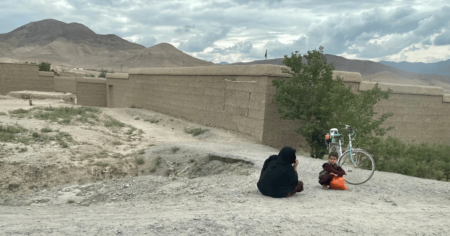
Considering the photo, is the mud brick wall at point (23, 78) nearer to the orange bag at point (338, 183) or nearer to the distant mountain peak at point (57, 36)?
the orange bag at point (338, 183)

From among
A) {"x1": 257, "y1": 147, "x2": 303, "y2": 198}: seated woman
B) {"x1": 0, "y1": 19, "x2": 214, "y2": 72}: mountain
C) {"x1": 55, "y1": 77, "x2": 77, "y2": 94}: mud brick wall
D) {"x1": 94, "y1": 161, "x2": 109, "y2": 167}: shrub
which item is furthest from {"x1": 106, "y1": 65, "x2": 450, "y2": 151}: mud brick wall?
{"x1": 0, "y1": 19, "x2": 214, "y2": 72}: mountain

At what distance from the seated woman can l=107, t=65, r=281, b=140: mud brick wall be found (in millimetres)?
6315

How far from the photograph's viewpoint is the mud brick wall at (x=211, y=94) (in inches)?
486

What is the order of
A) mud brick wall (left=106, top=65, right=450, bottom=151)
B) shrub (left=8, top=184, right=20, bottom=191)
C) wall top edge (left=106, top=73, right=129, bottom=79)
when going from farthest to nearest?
wall top edge (left=106, top=73, right=129, bottom=79) < mud brick wall (left=106, top=65, right=450, bottom=151) < shrub (left=8, top=184, right=20, bottom=191)

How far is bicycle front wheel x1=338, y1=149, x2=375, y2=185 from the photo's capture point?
20.9 feet

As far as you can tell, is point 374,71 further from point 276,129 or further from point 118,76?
point 276,129

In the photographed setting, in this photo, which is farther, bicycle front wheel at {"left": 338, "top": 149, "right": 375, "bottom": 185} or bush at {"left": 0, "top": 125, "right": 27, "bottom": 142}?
bush at {"left": 0, "top": 125, "right": 27, "bottom": 142}

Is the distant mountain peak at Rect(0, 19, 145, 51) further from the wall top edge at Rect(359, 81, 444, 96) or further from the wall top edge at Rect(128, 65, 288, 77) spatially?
the wall top edge at Rect(359, 81, 444, 96)

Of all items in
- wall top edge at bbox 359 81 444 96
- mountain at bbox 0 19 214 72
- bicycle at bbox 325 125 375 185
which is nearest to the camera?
bicycle at bbox 325 125 375 185

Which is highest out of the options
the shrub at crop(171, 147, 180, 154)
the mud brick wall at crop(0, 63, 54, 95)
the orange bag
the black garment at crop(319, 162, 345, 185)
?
the mud brick wall at crop(0, 63, 54, 95)

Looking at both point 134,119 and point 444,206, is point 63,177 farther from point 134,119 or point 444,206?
point 134,119

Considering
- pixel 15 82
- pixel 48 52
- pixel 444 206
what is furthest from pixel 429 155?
pixel 48 52

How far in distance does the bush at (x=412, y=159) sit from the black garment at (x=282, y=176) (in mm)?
5070

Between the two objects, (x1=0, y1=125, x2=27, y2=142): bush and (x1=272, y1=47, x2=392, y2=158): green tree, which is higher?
(x1=272, y1=47, x2=392, y2=158): green tree
